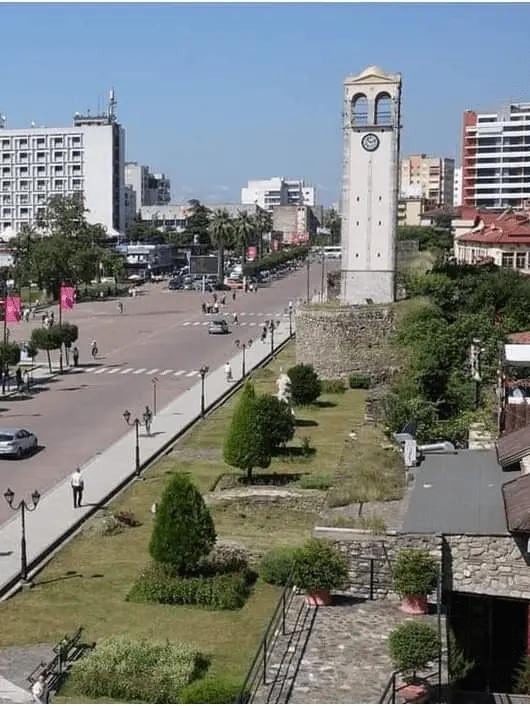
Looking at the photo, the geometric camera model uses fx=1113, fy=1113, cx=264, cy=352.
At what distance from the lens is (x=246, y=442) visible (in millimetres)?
27906

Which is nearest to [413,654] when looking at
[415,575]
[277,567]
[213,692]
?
[415,575]

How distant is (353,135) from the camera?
51.5m

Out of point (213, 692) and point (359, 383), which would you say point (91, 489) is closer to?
point (213, 692)

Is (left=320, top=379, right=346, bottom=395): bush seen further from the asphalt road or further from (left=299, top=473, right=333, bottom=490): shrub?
(left=299, top=473, right=333, bottom=490): shrub

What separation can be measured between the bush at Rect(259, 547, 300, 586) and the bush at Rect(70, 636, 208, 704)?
13.0 ft

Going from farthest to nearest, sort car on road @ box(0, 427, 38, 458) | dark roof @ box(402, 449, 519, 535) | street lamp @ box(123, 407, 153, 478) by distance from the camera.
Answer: car on road @ box(0, 427, 38, 458) < street lamp @ box(123, 407, 153, 478) < dark roof @ box(402, 449, 519, 535)

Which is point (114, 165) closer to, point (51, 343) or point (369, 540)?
point (51, 343)

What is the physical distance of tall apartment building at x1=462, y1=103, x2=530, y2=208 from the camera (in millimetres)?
147000

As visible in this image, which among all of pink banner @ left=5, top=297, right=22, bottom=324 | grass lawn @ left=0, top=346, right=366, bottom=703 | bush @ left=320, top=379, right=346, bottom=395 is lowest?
grass lawn @ left=0, top=346, right=366, bottom=703

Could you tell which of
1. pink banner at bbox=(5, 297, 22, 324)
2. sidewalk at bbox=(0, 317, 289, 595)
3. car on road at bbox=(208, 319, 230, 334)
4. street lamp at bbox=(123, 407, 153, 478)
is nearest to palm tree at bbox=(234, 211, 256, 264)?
car on road at bbox=(208, 319, 230, 334)

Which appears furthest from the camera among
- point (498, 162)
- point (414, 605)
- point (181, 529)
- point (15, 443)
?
point (498, 162)

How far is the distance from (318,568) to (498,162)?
455 ft

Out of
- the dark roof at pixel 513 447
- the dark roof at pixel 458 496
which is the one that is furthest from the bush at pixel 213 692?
the dark roof at pixel 513 447

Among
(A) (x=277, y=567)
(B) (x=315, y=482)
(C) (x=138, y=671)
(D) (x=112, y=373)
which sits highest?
(D) (x=112, y=373)
